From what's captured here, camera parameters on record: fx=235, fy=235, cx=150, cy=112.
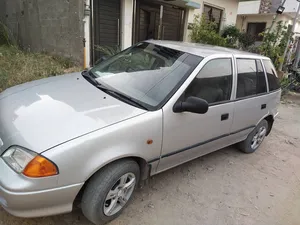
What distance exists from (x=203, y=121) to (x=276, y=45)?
8.25 meters

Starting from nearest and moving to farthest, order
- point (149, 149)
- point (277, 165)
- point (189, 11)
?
point (149, 149), point (277, 165), point (189, 11)

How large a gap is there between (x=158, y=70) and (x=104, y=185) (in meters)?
1.33

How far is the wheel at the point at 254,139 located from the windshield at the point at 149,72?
5.72 ft

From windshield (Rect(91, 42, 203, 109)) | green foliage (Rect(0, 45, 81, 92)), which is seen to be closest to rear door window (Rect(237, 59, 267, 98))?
windshield (Rect(91, 42, 203, 109))

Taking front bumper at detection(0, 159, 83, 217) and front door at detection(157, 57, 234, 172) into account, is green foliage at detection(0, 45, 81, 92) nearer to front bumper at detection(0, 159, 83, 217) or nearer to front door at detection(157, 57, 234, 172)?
front bumper at detection(0, 159, 83, 217)

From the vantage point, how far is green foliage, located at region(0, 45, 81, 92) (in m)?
4.60

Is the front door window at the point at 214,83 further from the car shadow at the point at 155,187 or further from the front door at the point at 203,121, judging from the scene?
the car shadow at the point at 155,187

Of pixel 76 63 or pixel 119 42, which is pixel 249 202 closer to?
pixel 76 63

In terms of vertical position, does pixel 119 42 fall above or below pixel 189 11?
below

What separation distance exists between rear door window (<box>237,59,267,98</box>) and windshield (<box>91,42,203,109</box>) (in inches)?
30.8

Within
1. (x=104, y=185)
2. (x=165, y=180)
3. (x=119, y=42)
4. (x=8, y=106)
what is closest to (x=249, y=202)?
(x=165, y=180)

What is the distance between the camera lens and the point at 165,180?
2.88m

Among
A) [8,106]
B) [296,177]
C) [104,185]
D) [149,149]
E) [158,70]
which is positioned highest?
[158,70]

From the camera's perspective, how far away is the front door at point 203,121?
2.31m
